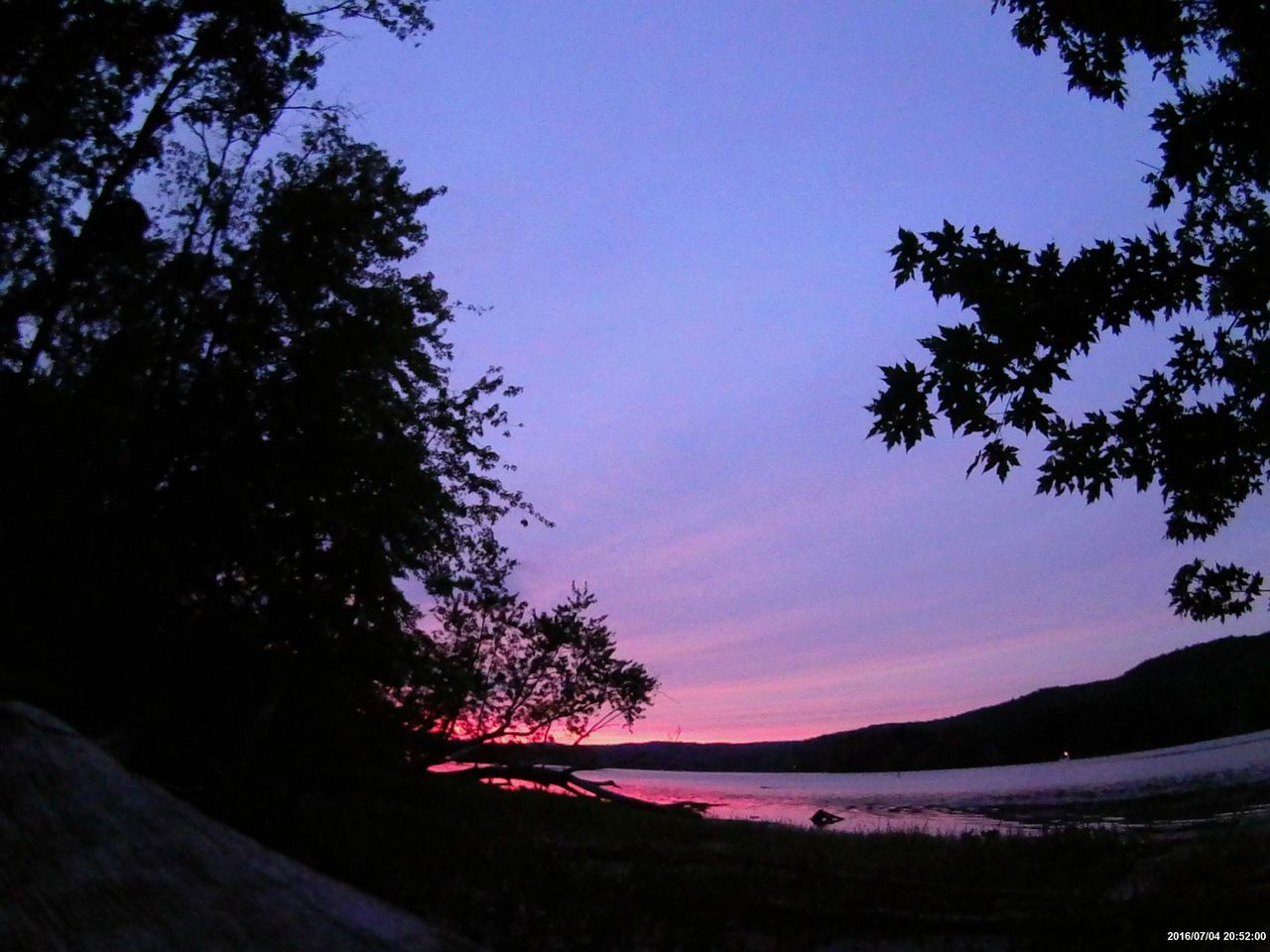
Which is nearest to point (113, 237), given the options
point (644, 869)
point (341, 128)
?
point (341, 128)

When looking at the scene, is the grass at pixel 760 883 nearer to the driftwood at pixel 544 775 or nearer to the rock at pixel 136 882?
the driftwood at pixel 544 775

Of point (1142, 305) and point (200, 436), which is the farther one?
point (200, 436)

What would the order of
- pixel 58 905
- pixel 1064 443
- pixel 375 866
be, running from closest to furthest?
pixel 58 905 → pixel 1064 443 → pixel 375 866

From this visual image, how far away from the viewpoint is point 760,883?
9.71 m

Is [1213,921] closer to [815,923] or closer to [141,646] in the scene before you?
[815,923]

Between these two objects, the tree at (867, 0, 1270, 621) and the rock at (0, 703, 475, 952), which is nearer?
the rock at (0, 703, 475, 952)

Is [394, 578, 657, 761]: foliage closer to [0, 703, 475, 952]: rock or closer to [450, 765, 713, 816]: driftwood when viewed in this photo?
[450, 765, 713, 816]: driftwood

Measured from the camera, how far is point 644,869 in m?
10.0

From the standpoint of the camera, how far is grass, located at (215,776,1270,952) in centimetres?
806

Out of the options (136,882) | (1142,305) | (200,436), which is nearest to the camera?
(136,882)

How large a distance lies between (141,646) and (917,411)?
11104 millimetres

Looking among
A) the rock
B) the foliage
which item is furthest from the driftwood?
the rock

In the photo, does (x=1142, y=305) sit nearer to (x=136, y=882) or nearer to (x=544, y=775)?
(x=136, y=882)

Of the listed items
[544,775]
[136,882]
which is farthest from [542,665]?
[136,882]
